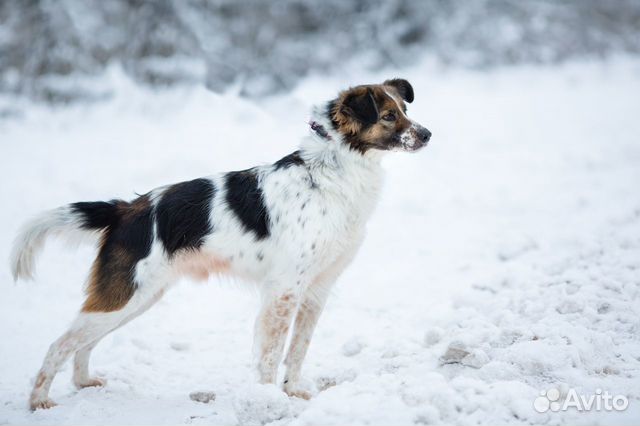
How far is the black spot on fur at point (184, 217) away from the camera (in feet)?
13.1

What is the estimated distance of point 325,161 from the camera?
4.13m

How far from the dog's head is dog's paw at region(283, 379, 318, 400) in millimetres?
1677

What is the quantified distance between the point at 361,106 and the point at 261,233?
3.55 ft

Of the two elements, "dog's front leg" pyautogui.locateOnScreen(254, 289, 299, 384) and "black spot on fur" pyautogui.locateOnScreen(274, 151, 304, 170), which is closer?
"dog's front leg" pyautogui.locateOnScreen(254, 289, 299, 384)

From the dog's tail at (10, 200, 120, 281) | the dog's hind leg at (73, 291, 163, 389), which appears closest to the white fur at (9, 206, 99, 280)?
the dog's tail at (10, 200, 120, 281)

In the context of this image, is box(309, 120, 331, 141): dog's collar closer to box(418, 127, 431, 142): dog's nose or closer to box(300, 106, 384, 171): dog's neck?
box(300, 106, 384, 171): dog's neck

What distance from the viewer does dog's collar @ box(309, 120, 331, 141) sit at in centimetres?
420

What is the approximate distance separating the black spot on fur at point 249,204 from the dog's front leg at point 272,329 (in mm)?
435

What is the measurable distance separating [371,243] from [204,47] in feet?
17.5

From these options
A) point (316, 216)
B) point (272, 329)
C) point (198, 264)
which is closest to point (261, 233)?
point (316, 216)

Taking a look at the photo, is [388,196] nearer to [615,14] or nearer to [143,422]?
[143,422]

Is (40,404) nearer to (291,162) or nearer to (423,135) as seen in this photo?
(291,162)

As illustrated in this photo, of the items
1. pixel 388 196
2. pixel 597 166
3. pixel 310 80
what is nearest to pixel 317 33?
pixel 310 80

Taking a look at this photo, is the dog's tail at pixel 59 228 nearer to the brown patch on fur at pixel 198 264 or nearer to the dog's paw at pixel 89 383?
the brown patch on fur at pixel 198 264
